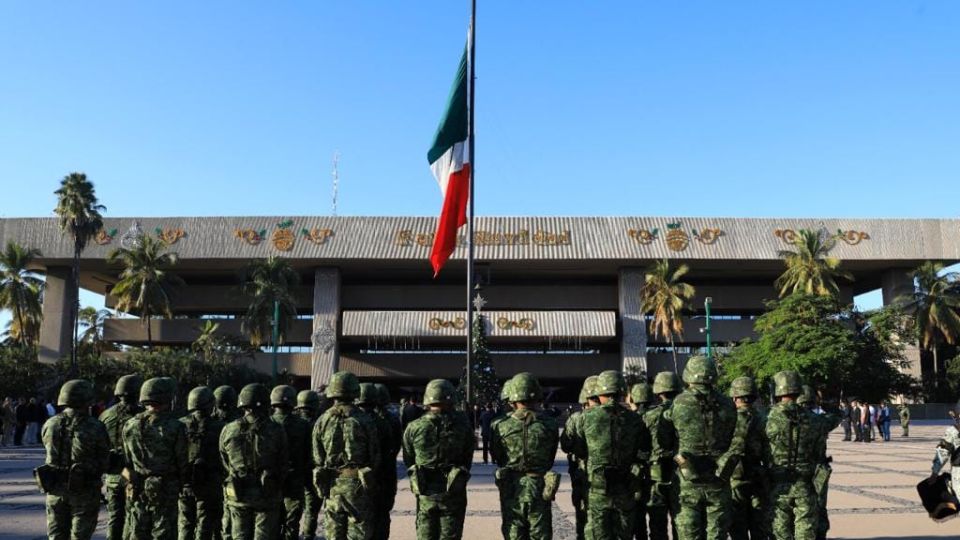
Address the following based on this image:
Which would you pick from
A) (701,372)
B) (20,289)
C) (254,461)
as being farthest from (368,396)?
(20,289)

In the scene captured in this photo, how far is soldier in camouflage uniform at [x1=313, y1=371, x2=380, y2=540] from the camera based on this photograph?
21.5ft

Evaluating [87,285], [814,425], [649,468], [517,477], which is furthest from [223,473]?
[87,285]

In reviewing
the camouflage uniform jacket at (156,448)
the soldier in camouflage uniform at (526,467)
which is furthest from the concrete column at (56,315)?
the soldier in camouflage uniform at (526,467)

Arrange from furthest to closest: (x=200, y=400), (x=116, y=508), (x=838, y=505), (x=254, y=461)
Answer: (x=838, y=505), (x=200, y=400), (x=116, y=508), (x=254, y=461)

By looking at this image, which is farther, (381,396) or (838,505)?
(838,505)

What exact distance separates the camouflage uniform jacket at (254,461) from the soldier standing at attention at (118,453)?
1.04 meters

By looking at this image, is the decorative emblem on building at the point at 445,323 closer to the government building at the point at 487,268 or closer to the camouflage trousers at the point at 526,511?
the government building at the point at 487,268

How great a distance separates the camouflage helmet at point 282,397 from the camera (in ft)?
25.2

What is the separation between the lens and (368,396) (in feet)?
27.4

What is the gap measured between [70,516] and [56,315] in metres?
47.3

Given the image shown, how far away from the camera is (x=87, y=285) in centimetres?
5631

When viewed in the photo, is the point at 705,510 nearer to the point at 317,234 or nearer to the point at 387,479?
the point at 387,479

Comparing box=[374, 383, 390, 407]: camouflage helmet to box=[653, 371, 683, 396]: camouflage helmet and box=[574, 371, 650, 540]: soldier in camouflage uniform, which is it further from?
box=[653, 371, 683, 396]: camouflage helmet

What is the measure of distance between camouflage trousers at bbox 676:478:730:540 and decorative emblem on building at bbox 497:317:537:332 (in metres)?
41.8
